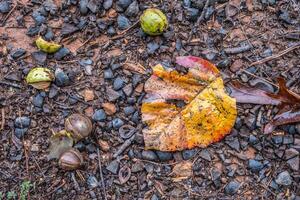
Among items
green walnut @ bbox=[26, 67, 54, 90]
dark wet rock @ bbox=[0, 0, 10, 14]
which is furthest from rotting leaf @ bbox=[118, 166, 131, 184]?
dark wet rock @ bbox=[0, 0, 10, 14]

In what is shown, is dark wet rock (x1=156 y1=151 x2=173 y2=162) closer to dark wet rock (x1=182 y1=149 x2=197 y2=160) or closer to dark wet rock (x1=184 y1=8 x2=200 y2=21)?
dark wet rock (x1=182 y1=149 x2=197 y2=160)

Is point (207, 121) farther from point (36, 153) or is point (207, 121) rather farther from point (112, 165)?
point (36, 153)

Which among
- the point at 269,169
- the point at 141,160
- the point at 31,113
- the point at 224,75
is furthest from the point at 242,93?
the point at 31,113

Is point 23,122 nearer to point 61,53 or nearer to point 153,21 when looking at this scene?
point 61,53

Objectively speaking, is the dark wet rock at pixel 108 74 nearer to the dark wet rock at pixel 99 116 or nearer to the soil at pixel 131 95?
the soil at pixel 131 95

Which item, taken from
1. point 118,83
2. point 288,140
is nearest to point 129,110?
point 118,83

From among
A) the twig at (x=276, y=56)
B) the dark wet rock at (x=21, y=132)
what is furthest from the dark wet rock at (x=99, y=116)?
the twig at (x=276, y=56)

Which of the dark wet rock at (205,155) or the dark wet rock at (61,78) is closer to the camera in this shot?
the dark wet rock at (205,155)
